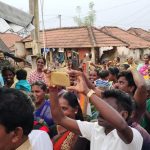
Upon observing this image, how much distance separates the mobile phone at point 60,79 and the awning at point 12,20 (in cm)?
225

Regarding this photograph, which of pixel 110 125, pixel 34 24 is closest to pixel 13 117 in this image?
pixel 110 125

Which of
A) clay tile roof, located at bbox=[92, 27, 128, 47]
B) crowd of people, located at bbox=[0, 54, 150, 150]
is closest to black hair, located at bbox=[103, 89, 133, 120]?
crowd of people, located at bbox=[0, 54, 150, 150]

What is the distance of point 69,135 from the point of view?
327 centimetres

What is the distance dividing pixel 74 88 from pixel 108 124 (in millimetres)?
350

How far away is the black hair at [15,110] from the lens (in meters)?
1.64

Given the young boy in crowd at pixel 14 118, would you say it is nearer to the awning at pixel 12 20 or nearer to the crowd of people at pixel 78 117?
the crowd of people at pixel 78 117

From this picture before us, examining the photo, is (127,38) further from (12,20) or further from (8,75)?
(12,20)

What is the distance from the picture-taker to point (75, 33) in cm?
2378

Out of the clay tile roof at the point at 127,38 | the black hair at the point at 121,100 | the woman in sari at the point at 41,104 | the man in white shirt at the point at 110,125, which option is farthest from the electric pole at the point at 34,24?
the clay tile roof at the point at 127,38

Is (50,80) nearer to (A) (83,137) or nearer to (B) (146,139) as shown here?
(A) (83,137)

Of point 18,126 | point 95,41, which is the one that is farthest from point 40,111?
point 95,41

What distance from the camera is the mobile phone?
2559 mm

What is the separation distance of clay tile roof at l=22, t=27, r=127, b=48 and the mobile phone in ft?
57.8

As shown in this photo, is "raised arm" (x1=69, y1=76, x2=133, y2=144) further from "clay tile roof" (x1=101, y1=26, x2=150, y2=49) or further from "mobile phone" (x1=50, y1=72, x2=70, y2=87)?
"clay tile roof" (x1=101, y1=26, x2=150, y2=49)
